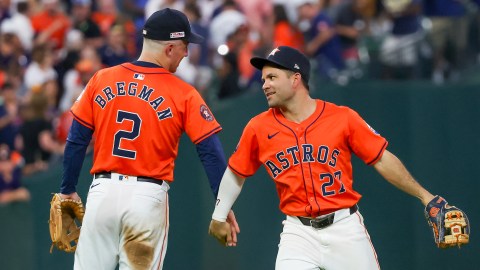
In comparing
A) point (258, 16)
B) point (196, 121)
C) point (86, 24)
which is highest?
point (86, 24)

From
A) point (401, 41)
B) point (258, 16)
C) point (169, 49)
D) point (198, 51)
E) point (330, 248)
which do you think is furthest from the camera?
point (258, 16)

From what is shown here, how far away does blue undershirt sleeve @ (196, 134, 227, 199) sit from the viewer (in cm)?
697

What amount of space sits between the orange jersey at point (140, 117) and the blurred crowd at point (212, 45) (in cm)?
321

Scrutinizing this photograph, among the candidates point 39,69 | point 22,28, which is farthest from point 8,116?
point 22,28

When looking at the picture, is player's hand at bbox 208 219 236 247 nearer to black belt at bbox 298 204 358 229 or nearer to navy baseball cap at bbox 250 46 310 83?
black belt at bbox 298 204 358 229

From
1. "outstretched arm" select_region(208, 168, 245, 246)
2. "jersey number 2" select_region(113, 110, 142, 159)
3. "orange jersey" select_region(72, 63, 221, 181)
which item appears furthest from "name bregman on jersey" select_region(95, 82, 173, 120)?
"outstretched arm" select_region(208, 168, 245, 246)

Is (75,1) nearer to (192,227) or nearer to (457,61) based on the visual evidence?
(192,227)

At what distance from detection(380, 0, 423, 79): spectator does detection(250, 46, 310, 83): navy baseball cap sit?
2.98 metres

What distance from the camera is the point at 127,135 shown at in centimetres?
688

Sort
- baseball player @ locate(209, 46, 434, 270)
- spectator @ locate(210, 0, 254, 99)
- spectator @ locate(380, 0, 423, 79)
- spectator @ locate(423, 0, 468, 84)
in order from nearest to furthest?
baseball player @ locate(209, 46, 434, 270), spectator @ locate(423, 0, 468, 84), spectator @ locate(380, 0, 423, 79), spectator @ locate(210, 0, 254, 99)

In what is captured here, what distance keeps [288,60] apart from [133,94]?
1.05m

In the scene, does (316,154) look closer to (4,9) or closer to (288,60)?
(288,60)

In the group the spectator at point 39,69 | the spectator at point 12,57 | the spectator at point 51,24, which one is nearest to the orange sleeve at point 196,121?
the spectator at point 39,69

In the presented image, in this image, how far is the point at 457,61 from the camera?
9625 mm
